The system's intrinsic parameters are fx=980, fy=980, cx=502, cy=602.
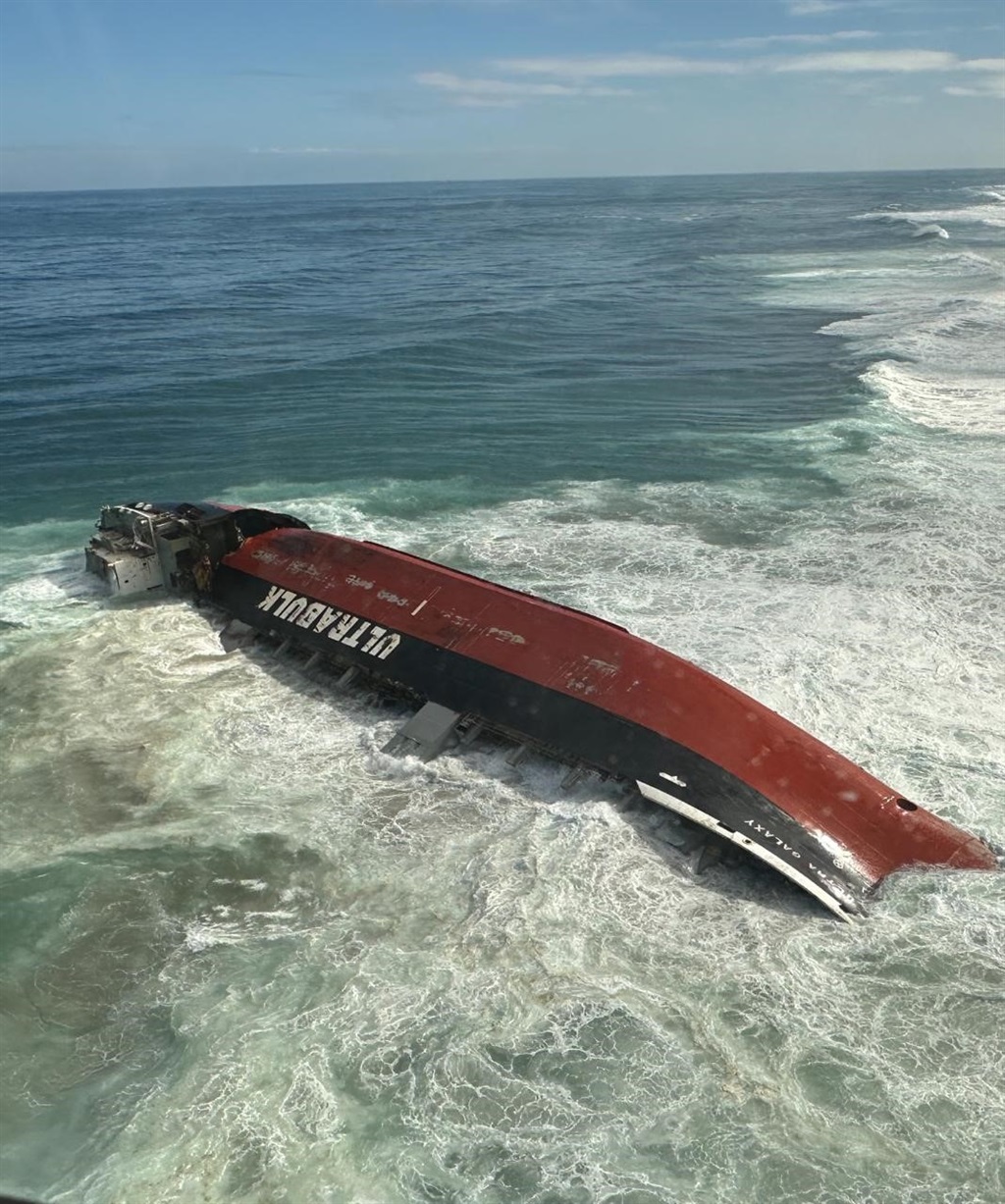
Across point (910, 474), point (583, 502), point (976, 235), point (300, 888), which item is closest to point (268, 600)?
point (300, 888)

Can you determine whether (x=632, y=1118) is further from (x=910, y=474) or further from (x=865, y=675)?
(x=910, y=474)

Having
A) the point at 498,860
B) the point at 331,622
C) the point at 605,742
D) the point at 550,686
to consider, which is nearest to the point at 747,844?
the point at 605,742

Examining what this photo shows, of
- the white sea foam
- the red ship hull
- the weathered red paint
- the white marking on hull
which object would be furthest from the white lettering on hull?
the white sea foam

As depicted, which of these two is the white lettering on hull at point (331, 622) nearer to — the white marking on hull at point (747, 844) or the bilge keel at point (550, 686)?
the bilge keel at point (550, 686)

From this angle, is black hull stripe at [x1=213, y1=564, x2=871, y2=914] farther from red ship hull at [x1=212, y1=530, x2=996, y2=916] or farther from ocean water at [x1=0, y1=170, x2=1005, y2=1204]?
ocean water at [x1=0, y1=170, x2=1005, y2=1204]

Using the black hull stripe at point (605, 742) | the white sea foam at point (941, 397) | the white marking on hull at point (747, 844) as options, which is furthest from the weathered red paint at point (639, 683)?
the white sea foam at point (941, 397)

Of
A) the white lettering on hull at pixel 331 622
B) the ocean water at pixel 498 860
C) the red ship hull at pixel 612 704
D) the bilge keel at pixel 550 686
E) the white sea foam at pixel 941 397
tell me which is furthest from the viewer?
the white sea foam at pixel 941 397
